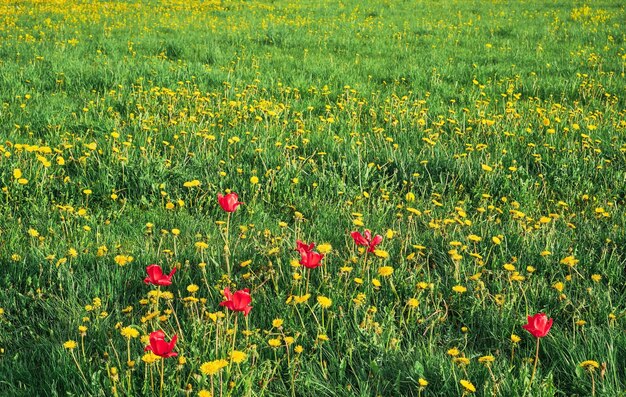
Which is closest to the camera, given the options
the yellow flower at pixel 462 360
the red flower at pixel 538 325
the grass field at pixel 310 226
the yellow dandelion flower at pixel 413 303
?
the red flower at pixel 538 325

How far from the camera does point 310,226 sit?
136 inches

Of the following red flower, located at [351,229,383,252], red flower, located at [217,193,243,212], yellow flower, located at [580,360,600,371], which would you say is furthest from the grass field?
red flower, located at [217,193,243,212]

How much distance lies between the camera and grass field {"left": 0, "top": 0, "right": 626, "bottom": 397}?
82.7 inches

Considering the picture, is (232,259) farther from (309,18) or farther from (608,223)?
(309,18)

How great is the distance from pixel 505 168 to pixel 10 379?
10.9 ft

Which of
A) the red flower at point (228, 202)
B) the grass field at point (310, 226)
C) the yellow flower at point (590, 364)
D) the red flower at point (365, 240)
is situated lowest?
the grass field at point (310, 226)

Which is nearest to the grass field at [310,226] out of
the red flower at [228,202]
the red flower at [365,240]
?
the red flower at [365,240]

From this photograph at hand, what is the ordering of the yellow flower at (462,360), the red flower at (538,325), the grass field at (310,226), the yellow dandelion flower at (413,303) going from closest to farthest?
the red flower at (538,325) < the yellow flower at (462,360) < the grass field at (310,226) < the yellow dandelion flower at (413,303)

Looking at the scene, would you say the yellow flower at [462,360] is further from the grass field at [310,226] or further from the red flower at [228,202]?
the red flower at [228,202]

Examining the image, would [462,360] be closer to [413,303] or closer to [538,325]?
[538,325]

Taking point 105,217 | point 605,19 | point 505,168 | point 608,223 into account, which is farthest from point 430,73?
point 605,19

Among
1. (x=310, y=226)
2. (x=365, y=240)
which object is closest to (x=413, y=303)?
(x=365, y=240)

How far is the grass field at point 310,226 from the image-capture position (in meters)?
2.10

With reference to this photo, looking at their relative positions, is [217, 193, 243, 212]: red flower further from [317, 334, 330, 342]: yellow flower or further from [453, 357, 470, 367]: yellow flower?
[453, 357, 470, 367]: yellow flower
